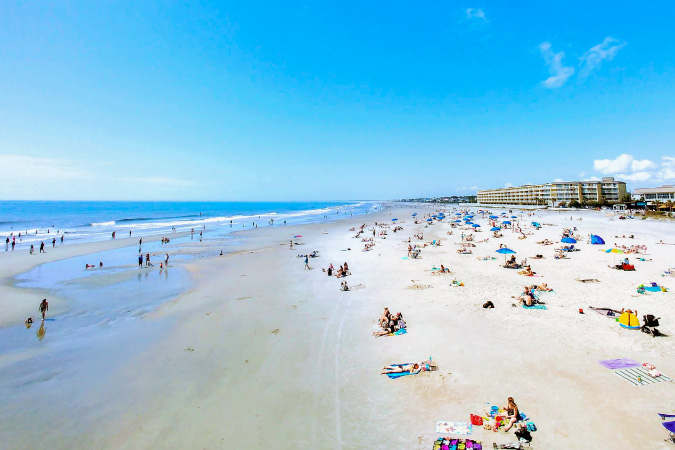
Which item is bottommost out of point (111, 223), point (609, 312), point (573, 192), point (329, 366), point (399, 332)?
point (329, 366)

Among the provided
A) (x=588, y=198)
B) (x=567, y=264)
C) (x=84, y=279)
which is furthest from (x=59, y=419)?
(x=588, y=198)

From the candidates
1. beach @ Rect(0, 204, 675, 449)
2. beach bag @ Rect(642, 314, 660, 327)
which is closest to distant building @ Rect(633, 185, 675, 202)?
beach @ Rect(0, 204, 675, 449)

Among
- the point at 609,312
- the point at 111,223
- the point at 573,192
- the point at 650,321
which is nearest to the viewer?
the point at 650,321

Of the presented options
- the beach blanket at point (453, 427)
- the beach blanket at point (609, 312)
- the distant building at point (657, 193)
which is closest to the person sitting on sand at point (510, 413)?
the beach blanket at point (453, 427)

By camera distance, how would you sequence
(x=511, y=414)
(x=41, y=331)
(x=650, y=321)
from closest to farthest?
(x=511, y=414) < (x=650, y=321) < (x=41, y=331)

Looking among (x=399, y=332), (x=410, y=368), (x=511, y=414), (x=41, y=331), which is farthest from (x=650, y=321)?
(x=41, y=331)

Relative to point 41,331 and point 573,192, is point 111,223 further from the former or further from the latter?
point 573,192
